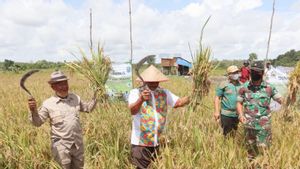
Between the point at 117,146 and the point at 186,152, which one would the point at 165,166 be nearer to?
the point at 186,152

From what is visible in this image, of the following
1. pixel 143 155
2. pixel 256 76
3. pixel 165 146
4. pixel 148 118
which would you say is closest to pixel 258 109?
pixel 256 76

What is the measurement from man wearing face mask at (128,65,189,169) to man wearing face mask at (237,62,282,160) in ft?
3.36

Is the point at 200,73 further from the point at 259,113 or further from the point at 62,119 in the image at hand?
the point at 62,119

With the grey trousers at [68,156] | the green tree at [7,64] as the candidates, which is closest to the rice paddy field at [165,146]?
the grey trousers at [68,156]

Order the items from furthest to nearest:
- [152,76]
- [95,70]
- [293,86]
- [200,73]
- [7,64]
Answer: [7,64] → [293,86] → [95,70] → [200,73] → [152,76]

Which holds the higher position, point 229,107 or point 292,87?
point 292,87

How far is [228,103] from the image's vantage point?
4.24 metres

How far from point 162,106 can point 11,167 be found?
6.36 feet

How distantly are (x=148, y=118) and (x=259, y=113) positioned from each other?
129cm

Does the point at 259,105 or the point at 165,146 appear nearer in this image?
the point at 165,146

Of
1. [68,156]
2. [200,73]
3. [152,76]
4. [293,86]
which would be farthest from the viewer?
[293,86]

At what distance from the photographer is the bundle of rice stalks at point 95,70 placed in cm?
391

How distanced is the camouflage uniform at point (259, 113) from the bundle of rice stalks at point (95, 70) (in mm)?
1828

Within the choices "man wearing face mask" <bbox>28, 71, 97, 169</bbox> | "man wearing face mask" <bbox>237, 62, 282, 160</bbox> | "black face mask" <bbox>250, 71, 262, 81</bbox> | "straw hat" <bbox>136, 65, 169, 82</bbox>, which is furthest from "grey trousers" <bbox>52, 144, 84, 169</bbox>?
"black face mask" <bbox>250, 71, 262, 81</bbox>
